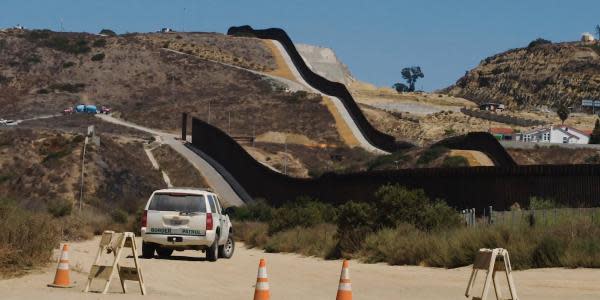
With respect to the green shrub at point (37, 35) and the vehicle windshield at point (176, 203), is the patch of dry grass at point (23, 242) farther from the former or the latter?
the green shrub at point (37, 35)

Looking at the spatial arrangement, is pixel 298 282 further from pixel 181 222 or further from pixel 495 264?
pixel 495 264

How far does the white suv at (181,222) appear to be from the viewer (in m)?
30.2

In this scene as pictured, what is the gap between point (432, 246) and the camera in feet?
94.3

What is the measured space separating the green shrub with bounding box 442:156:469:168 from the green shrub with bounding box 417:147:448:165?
109 inches

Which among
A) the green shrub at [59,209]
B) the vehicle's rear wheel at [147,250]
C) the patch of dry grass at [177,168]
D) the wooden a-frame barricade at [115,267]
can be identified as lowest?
the patch of dry grass at [177,168]

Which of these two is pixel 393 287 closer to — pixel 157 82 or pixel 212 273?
pixel 212 273

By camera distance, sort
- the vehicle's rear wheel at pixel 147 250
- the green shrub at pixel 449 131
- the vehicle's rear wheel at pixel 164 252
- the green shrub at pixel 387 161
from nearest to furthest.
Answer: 1. the vehicle's rear wheel at pixel 147 250
2. the vehicle's rear wheel at pixel 164 252
3. the green shrub at pixel 387 161
4. the green shrub at pixel 449 131

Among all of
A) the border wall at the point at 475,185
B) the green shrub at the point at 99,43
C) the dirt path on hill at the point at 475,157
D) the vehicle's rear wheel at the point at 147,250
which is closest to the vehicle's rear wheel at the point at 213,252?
the vehicle's rear wheel at the point at 147,250

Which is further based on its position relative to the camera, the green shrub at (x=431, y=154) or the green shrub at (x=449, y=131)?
the green shrub at (x=449, y=131)

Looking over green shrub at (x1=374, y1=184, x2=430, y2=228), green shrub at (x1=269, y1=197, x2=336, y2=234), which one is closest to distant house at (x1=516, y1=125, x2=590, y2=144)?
green shrub at (x1=269, y1=197, x2=336, y2=234)

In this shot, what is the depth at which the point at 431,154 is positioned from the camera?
84.4m

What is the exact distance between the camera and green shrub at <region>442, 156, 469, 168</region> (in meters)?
76.4

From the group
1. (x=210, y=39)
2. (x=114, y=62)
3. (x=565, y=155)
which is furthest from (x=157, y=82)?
(x=565, y=155)

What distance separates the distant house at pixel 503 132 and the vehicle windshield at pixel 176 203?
305 ft
